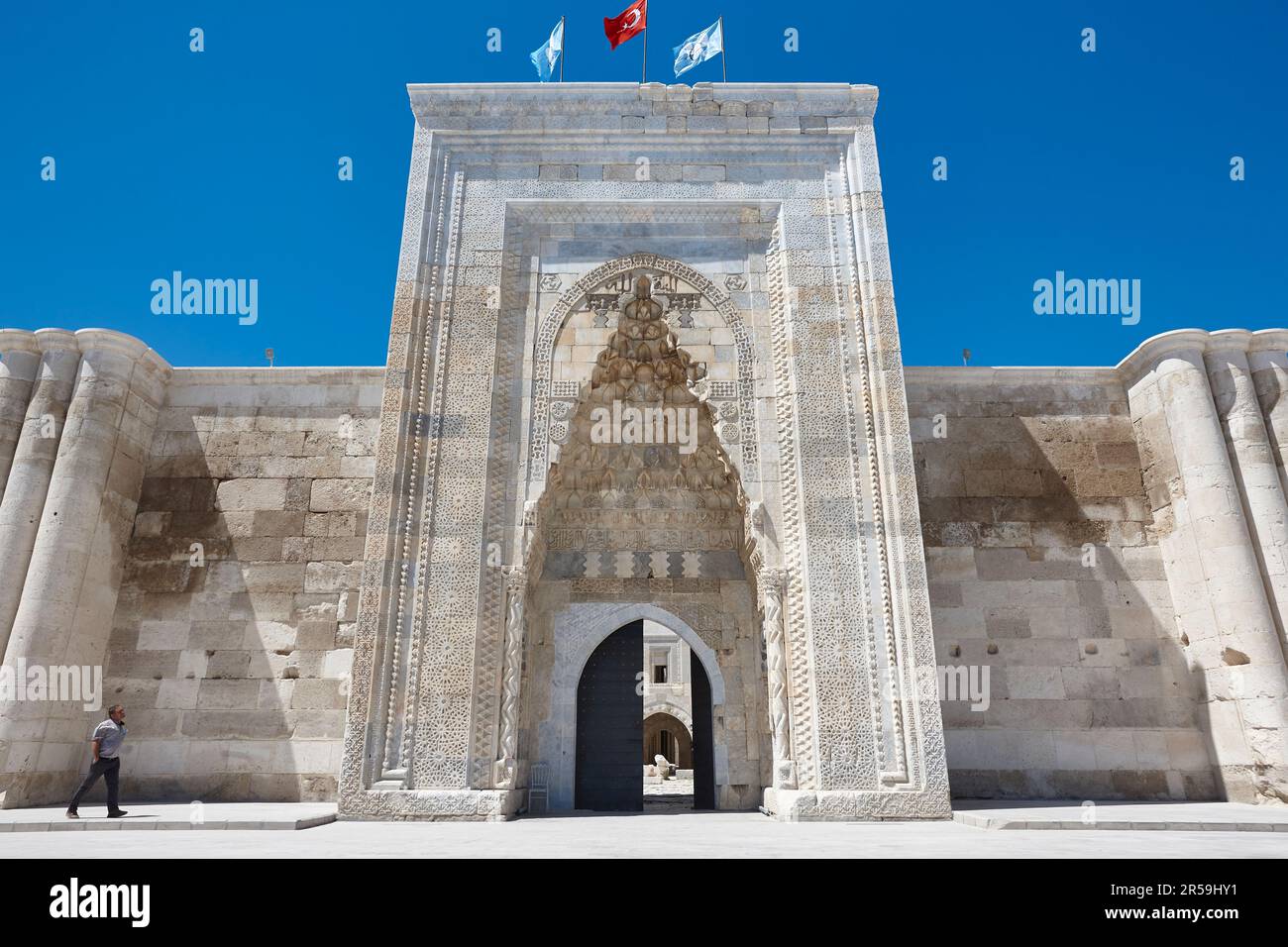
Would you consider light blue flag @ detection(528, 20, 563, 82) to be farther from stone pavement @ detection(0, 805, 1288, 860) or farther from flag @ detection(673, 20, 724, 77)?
stone pavement @ detection(0, 805, 1288, 860)

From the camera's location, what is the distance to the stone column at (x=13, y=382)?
8.05 meters

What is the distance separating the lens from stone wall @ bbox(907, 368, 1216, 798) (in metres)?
7.95

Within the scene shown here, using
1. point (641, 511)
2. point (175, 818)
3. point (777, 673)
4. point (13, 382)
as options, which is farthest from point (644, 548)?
point (13, 382)

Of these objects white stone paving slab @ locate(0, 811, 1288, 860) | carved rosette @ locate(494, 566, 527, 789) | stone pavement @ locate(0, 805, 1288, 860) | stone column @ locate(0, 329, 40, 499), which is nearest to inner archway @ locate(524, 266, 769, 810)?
carved rosette @ locate(494, 566, 527, 789)

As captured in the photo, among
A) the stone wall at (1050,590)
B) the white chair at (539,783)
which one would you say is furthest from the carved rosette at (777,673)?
the white chair at (539,783)

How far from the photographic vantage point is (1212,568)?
310 inches

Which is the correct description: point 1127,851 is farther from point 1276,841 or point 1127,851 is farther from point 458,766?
point 458,766

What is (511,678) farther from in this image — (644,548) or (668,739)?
(668,739)

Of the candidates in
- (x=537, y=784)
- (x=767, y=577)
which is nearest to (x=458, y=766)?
(x=537, y=784)

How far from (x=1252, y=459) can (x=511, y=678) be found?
7.65 metres

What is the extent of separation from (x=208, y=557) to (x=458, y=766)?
401cm

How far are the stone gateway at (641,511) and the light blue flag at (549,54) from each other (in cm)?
85

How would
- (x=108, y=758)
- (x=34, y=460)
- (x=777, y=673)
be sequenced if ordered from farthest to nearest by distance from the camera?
(x=34, y=460) → (x=777, y=673) → (x=108, y=758)

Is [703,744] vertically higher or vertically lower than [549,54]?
lower
